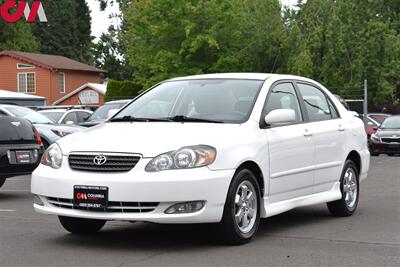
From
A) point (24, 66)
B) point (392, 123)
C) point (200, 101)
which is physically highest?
point (200, 101)

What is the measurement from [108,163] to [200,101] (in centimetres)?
152

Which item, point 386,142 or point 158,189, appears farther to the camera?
point 386,142

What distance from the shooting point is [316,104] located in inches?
365

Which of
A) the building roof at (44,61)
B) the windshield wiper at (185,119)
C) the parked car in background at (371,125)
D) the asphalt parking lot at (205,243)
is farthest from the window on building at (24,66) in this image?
the windshield wiper at (185,119)

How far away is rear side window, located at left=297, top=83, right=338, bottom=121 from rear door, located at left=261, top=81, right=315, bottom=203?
0.24 m

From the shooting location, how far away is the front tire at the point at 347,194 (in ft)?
30.8

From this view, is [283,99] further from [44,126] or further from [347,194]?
[44,126]

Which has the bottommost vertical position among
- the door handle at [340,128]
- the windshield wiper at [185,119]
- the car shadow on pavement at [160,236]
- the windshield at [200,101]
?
the car shadow on pavement at [160,236]

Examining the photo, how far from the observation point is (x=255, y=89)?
8.18 m

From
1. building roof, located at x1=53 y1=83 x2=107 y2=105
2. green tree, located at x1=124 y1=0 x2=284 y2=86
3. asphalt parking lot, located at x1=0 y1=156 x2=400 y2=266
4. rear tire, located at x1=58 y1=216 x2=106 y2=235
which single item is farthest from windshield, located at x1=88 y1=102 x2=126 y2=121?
building roof, located at x1=53 y1=83 x2=107 y2=105

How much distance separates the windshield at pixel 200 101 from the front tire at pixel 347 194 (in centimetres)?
193

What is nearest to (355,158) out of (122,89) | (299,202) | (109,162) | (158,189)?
(299,202)

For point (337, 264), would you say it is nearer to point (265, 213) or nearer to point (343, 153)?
point (265, 213)

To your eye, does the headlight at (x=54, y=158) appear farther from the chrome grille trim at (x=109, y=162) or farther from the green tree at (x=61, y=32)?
the green tree at (x=61, y=32)
